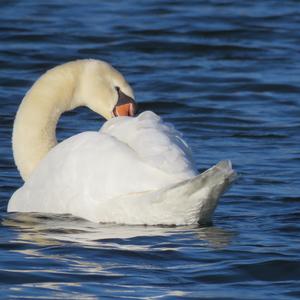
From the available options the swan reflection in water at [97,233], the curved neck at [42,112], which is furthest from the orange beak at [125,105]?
the swan reflection in water at [97,233]

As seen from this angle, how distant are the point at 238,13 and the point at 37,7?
285 cm

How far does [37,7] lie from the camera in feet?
65.5

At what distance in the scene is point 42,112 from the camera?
33.3 ft

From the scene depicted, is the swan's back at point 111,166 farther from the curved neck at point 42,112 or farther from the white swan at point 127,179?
the curved neck at point 42,112

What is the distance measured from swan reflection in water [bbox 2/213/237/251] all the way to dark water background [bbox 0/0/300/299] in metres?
0.01

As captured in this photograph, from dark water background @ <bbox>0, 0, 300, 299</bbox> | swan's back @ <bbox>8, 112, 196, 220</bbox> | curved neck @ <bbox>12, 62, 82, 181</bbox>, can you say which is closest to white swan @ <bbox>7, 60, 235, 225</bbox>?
swan's back @ <bbox>8, 112, 196, 220</bbox>

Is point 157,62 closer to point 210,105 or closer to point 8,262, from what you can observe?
point 210,105

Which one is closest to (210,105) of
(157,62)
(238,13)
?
(157,62)

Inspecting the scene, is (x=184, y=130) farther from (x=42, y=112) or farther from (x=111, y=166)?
(x=111, y=166)

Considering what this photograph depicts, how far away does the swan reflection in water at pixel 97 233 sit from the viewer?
8461 millimetres

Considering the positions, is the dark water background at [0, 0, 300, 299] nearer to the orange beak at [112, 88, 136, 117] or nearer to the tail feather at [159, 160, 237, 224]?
the tail feather at [159, 160, 237, 224]

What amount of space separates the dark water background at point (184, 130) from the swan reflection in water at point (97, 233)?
1cm

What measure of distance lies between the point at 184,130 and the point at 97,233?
196 inches

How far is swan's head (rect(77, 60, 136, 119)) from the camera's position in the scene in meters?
10.0
